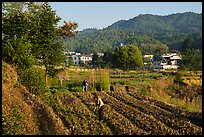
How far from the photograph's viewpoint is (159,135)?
8289 millimetres

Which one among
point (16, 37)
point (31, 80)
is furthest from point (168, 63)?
point (31, 80)

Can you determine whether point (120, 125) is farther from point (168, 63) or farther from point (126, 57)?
point (168, 63)

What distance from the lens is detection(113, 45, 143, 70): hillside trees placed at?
45250mm

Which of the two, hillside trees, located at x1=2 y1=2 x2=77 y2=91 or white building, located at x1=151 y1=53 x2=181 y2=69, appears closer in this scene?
hillside trees, located at x1=2 y1=2 x2=77 y2=91

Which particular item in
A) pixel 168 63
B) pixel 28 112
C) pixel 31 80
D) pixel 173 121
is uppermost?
pixel 31 80

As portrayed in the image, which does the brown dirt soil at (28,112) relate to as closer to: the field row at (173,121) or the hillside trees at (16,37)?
the hillside trees at (16,37)

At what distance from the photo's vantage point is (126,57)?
148ft

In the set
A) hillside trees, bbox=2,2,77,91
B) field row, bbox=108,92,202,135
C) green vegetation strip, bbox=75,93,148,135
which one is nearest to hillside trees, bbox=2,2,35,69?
hillside trees, bbox=2,2,77,91

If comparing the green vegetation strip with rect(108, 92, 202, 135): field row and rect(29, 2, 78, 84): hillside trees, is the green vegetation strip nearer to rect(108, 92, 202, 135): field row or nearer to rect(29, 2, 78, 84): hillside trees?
rect(108, 92, 202, 135): field row

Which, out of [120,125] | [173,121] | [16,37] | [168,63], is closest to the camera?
[120,125]

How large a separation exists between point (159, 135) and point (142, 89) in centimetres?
1234

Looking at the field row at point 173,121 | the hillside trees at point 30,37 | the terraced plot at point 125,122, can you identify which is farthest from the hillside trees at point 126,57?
the terraced plot at point 125,122

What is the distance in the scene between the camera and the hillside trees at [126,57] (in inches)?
1781

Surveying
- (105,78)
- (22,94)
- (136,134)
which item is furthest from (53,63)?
(136,134)
